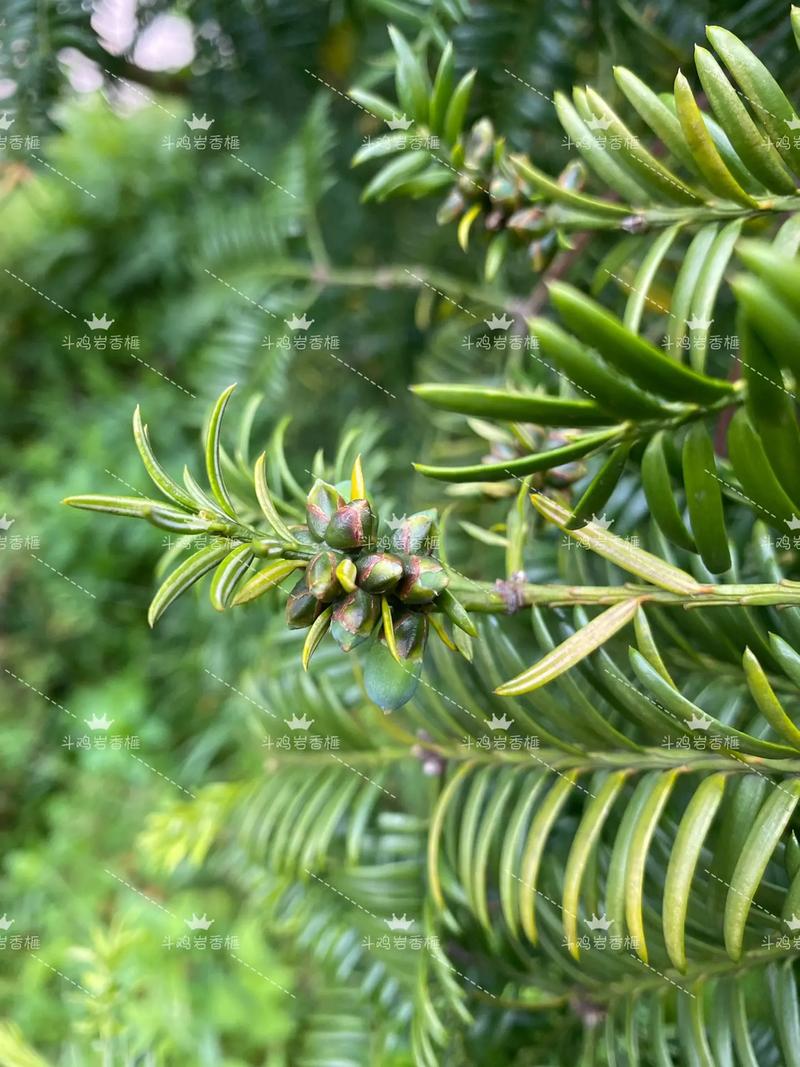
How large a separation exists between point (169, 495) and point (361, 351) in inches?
23.9

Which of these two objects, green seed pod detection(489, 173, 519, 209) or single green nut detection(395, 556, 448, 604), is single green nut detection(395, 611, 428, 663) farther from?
green seed pod detection(489, 173, 519, 209)

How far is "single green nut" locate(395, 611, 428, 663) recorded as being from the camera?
0.21 meters

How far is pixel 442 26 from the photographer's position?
420 mm

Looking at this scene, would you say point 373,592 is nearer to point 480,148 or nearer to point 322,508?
point 322,508

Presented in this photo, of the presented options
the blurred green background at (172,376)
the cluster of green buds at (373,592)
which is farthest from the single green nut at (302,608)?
the blurred green background at (172,376)

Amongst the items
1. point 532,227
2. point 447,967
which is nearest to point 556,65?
point 532,227

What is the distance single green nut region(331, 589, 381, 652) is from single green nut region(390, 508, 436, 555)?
0.07 ft

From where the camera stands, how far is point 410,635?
21 cm

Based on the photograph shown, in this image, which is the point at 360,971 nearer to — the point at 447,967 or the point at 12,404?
the point at 447,967

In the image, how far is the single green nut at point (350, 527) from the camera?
0.21 m

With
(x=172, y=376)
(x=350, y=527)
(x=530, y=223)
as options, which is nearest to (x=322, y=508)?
(x=350, y=527)

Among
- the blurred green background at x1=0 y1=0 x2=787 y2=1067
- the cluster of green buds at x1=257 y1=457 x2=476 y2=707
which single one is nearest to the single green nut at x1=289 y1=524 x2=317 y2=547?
the cluster of green buds at x1=257 y1=457 x2=476 y2=707

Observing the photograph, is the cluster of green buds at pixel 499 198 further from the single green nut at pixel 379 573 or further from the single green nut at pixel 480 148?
the single green nut at pixel 379 573

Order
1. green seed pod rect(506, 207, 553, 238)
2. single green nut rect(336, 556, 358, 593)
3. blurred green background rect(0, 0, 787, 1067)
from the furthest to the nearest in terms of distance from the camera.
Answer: blurred green background rect(0, 0, 787, 1067) → green seed pod rect(506, 207, 553, 238) → single green nut rect(336, 556, 358, 593)
